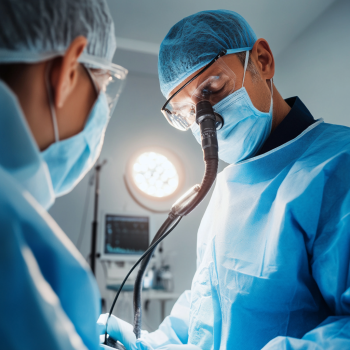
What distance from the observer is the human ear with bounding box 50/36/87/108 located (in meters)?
0.51

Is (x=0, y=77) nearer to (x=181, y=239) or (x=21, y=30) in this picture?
(x=21, y=30)

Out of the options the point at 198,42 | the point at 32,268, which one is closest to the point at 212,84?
the point at 198,42

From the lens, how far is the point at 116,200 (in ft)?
9.20

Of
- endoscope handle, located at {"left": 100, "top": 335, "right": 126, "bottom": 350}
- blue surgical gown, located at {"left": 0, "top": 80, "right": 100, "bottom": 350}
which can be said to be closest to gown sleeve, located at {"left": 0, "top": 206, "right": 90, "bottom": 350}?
blue surgical gown, located at {"left": 0, "top": 80, "right": 100, "bottom": 350}

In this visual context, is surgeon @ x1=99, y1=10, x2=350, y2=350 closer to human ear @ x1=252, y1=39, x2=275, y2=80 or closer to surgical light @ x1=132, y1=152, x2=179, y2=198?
human ear @ x1=252, y1=39, x2=275, y2=80

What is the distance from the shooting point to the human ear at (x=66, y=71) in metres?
0.51

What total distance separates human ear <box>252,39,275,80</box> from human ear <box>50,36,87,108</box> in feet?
2.34

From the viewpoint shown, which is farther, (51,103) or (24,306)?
(51,103)

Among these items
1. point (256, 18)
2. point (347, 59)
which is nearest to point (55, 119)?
point (347, 59)

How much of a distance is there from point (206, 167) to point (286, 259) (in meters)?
0.35

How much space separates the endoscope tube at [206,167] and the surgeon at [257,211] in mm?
58

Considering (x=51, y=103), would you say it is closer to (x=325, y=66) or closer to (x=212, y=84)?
(x=212, y=84)

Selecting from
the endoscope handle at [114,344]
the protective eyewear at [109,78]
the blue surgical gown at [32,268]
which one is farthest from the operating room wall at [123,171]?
the blue surgical gown at [32,268]

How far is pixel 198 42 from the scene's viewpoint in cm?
101
